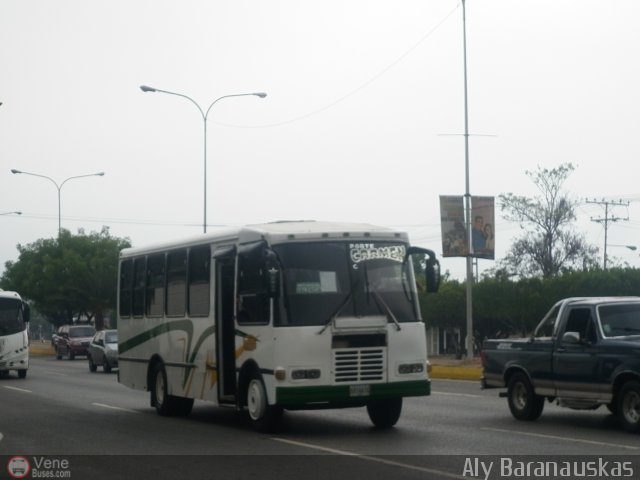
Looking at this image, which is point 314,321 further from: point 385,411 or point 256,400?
point 385,411

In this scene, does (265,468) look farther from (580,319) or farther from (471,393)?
(471,393)

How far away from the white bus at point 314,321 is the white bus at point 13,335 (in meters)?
20.5

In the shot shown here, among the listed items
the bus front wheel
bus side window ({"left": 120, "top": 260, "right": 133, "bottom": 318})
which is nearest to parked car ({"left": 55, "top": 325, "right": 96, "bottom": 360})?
bus side window ({"left": 120, "top": 260, "right": 133, "bottom": 318})

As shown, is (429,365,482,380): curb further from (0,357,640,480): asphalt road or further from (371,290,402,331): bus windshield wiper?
(371,290,402,331): bus windshield wiper

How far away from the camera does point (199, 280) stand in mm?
19156

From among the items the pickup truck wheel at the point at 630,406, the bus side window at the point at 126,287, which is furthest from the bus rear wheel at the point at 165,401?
the pickup truck wheel at the point at 630,406

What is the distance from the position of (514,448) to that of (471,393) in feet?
36.8

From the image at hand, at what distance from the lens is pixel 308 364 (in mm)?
15930

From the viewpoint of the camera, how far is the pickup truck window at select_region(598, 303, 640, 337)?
16594mm

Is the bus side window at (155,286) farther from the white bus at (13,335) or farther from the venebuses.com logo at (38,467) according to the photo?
the white bus at (13,335)

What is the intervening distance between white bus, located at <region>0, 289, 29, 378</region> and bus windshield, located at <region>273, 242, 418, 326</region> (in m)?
23.0

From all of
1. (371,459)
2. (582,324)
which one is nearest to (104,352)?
(582,324)

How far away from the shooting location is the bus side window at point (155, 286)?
2100 cm

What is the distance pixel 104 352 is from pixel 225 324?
25.8 meters
